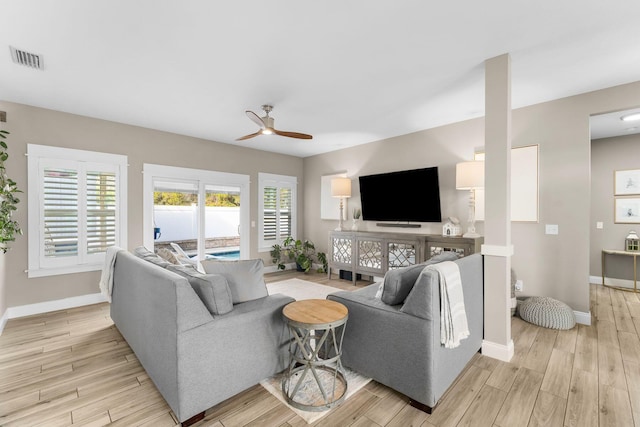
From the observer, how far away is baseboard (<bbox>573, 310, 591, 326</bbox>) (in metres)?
3.31

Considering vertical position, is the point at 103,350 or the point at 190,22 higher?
the point at 190,22

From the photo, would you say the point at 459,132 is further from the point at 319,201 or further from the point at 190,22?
the point at 190,22

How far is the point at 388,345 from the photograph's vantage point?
2.00 metres

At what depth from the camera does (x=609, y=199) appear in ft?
16.1

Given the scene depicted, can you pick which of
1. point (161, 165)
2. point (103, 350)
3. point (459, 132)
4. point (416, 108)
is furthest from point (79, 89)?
point (459, 132)

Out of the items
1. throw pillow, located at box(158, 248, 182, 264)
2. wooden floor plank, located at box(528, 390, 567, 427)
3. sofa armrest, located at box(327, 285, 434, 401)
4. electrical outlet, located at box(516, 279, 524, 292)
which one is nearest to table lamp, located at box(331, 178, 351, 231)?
electrical outlet, located at box(516, 279, 524, 292)

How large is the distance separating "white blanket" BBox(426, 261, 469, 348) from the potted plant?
4.27 m

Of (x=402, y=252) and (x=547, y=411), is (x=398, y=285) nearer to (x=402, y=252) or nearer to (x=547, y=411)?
(x=547, y=411)

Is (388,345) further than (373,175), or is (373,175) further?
(373,175)

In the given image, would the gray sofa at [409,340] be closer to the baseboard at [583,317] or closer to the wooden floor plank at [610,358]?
the wooden floor plank at [610,358]

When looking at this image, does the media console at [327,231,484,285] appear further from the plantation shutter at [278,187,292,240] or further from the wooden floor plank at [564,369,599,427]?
the wooden floor plank at [564,369,599,427]

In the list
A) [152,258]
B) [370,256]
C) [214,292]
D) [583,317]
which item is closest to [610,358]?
[583,317]

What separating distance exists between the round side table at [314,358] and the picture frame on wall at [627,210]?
551cm

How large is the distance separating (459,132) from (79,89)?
491cm
